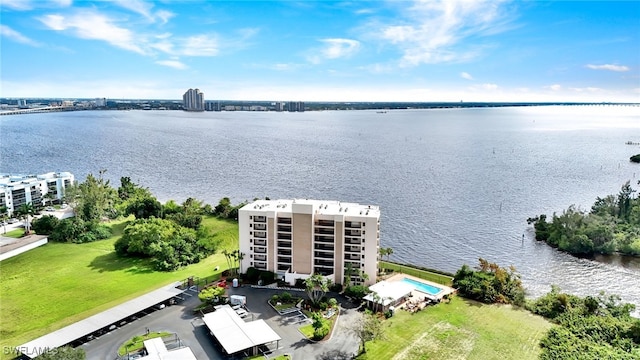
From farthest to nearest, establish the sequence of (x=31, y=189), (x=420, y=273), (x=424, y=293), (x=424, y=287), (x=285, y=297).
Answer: (x=31, y=189) < (x=420, y=273) < (x=424, y=287) < (x=424, y=293) < (x=285, y=297)

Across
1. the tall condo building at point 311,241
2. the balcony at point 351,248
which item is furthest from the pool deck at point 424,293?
the balcony at point 351,248

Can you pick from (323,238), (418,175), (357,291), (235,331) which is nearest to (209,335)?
(235,331)

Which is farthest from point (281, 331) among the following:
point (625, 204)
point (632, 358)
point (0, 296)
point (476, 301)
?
point (625, 204)

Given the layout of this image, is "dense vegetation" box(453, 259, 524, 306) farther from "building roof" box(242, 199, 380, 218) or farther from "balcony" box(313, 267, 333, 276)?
"balcony" box(313, 267, 333, 276)

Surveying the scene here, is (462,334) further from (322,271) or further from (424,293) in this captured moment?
(322,271)

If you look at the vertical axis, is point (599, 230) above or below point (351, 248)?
below

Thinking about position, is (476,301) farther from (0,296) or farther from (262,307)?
(0,296)
